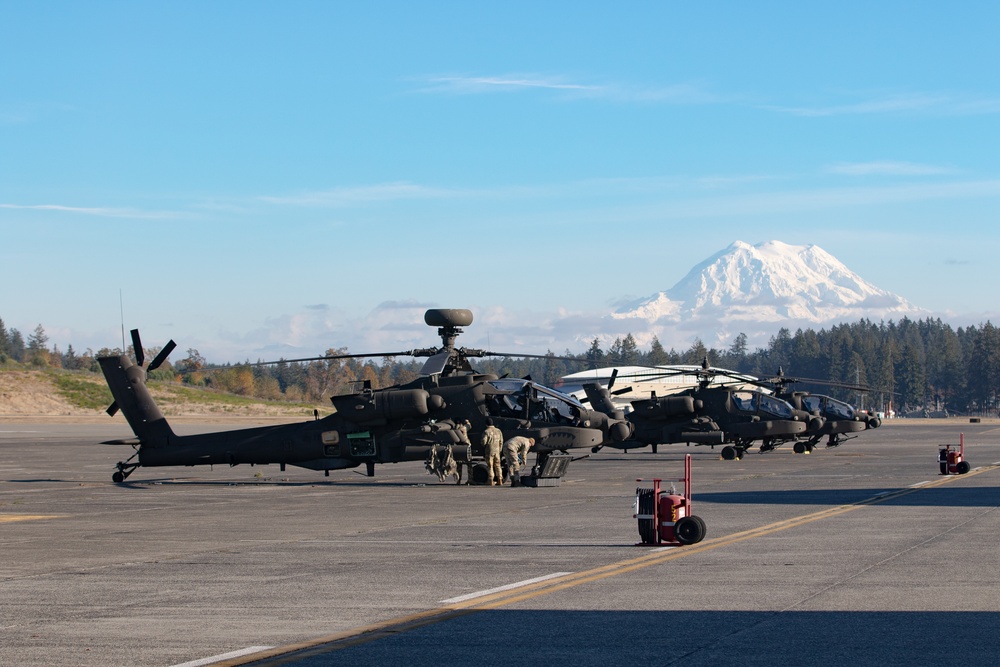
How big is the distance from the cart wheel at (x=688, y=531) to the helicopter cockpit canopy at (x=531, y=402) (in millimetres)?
14237

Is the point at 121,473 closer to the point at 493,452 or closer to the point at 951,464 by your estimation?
the point at 493,452

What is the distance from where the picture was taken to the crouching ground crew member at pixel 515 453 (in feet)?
97.3

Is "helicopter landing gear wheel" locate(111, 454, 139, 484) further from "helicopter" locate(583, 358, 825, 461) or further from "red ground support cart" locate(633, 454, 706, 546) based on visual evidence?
"red ground support cart" locate(633, 454, 706, 546)

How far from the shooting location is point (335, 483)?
31531mm

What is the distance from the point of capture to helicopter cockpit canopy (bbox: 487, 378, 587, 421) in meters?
30.5

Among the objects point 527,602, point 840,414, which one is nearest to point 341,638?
point 527,602

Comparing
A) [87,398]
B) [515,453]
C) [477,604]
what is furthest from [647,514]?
[87,398]

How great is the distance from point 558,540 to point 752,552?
9.92ft

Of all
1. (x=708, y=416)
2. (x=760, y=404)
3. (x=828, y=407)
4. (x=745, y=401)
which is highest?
(x=745, y=401)

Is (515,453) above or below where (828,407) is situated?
below

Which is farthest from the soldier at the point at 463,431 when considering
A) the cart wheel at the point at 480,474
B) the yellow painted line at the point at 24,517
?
the yellow painted line at the point at 24,517

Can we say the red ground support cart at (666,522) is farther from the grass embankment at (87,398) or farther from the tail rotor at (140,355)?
the grass embankment at (87,398)

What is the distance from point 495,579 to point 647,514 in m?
3.80

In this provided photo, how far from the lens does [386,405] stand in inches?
1187
